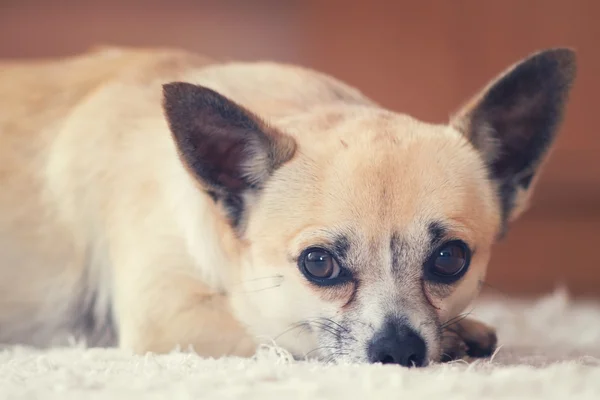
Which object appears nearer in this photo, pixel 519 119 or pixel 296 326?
→ pixel 296 326

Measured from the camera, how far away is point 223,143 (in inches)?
49.6

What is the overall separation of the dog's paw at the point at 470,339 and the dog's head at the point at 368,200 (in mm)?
49

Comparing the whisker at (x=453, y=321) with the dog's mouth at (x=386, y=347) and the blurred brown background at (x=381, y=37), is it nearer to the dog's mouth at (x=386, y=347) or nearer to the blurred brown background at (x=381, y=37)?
the dog's mouth at (x=386, y=347)

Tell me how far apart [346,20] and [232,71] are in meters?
1.35

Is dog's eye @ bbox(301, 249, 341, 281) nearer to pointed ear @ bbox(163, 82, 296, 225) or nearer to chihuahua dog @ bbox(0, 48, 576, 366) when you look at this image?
chihuahua dog @ bbox(0, 48, 576, 366)

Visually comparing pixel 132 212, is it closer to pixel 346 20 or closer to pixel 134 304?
pixel 134 304

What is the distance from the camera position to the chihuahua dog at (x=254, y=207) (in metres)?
1.13

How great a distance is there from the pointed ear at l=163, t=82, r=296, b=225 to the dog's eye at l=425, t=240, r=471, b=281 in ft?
0.92

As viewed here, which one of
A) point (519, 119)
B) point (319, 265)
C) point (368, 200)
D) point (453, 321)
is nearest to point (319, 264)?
point (319, 265)

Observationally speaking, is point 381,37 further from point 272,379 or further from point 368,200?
point 272,379

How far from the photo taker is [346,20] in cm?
284

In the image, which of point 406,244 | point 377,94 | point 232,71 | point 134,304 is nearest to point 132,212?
point 134,304

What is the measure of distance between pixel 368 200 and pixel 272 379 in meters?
0.31

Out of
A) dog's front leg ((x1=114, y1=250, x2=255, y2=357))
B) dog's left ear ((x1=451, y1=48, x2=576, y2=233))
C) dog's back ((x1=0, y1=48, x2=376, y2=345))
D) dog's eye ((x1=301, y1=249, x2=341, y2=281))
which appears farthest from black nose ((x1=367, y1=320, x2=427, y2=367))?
dog's back ((x1=0, y1=48, x2=376, y2=345))
